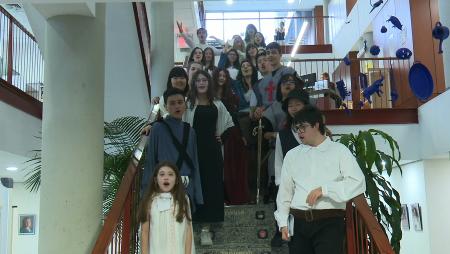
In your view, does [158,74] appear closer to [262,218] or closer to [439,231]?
[262,218]

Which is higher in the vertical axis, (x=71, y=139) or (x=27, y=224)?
(x=71, y=139)

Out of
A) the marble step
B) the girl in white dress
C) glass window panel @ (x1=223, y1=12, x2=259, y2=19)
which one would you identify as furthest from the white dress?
glass window panel @ (x1=223, y1=12, x2=259, y2=19)

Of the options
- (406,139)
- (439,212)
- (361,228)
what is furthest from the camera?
(406,139)

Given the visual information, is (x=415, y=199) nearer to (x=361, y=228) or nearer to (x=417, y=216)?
(x=417, y=216)

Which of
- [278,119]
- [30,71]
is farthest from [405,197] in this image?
[30,71]

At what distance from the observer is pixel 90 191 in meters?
4.41

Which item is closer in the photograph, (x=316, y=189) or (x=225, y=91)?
(x=316, y=189)

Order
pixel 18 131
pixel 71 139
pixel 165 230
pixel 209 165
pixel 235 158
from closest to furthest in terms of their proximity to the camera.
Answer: pixel 165 230 < pixel 71 139 < pixel 209 165 < pixel 235 158 < pixel 18 131

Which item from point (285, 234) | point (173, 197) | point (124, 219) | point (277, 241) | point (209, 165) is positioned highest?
point (209, 165)

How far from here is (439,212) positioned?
9609 millimetres

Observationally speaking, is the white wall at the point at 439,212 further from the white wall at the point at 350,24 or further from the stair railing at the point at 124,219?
the stair railing at the point at 124,219

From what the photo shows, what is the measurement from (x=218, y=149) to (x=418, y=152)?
5.68 metres

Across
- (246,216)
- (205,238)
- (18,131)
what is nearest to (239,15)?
(18,131)

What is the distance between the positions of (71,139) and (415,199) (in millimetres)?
7611
